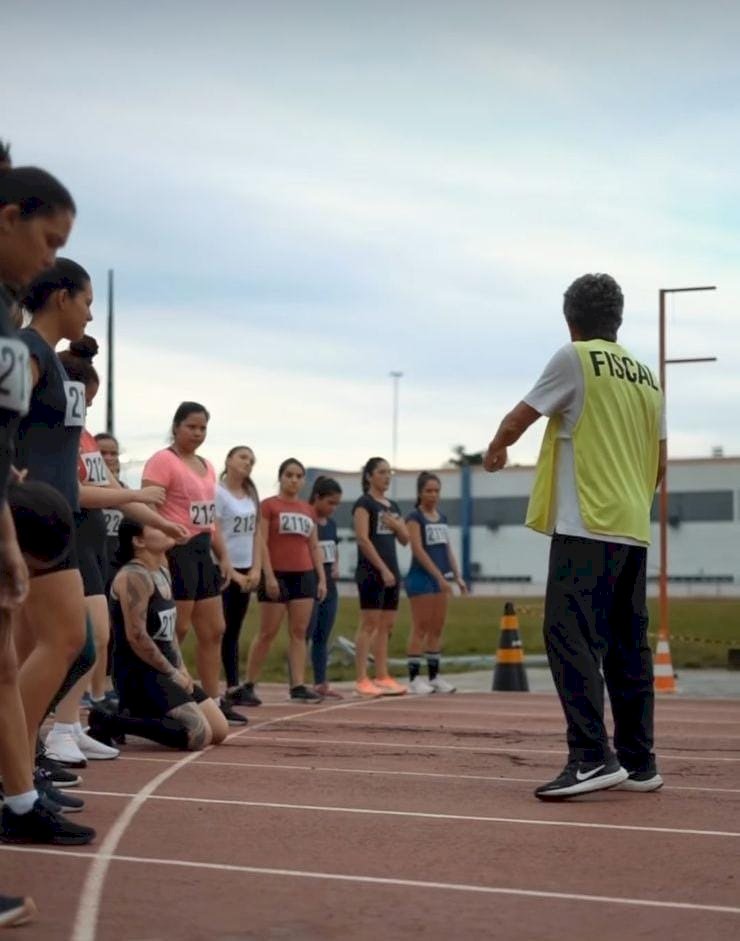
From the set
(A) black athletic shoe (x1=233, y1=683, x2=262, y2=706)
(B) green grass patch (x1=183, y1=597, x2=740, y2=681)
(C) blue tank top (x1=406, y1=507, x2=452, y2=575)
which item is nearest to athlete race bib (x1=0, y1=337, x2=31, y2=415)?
(A) black athletic shoe (x1=233, y1=683, x2=262, y2=706)

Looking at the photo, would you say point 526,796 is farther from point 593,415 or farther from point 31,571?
point 31,571

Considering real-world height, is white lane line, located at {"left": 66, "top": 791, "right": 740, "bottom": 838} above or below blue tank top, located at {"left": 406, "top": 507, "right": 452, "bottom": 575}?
below

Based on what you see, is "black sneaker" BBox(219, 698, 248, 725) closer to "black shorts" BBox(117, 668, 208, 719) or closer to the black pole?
"black shorts" BBox(117, 668, 208, 719)

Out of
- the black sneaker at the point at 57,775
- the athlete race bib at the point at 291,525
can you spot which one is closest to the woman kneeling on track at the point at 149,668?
the black sneaker at the point at 57,775

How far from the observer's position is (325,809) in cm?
654

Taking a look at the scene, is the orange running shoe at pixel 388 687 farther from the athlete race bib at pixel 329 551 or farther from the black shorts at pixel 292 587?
the black shorts at pixel 292 587

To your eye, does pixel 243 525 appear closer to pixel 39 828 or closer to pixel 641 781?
pixel 641 781

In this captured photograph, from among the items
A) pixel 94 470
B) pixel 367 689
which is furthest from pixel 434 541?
pixel 94 470

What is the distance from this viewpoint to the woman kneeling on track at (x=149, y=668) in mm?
8922

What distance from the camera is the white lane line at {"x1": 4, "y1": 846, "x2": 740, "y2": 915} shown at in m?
4.72

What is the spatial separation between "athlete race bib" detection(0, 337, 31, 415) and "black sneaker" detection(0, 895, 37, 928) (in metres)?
1.23

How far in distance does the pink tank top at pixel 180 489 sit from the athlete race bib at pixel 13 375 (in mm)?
6309

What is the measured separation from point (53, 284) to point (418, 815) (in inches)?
97.7

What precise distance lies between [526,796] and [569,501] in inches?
49.7
